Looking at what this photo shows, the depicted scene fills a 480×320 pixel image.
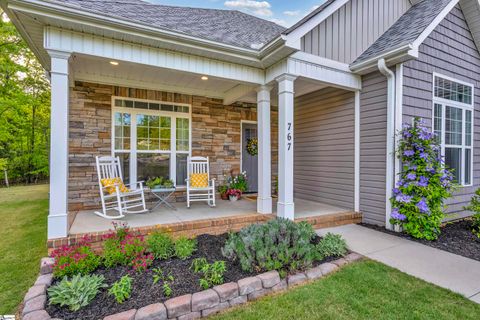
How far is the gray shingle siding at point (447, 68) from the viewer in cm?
429

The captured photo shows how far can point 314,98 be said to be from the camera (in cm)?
561

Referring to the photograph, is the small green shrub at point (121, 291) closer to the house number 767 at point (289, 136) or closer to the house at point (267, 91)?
the house at point (267, 91)

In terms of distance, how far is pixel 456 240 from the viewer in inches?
150

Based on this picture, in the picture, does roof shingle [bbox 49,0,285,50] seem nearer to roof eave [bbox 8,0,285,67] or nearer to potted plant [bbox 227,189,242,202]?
roof eave [bbox 8,0,285,67]

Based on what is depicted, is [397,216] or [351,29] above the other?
[351,29]

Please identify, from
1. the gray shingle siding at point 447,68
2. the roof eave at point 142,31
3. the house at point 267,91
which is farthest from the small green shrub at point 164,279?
the gray shingle siding at point 447,68

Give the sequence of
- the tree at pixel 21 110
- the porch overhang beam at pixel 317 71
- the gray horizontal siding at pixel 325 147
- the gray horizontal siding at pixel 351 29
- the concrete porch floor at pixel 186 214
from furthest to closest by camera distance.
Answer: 1. the tree at pixel 21 110
2. the gray horizontal siding at pixel 325 147
3. the gray horizontal siding at pixel 351 29
4. the porch overhang beam at pixel 317 71
5. the concrete porch floor at pixel 186 214

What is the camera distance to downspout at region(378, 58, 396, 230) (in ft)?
13.4

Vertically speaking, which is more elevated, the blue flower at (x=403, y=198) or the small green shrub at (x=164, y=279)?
the blue flower at (x=403, y=198)

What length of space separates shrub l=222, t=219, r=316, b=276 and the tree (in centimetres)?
1235

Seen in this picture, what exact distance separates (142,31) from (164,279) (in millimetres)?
3054

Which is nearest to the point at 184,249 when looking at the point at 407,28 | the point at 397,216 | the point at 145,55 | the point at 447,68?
the point at 145,55

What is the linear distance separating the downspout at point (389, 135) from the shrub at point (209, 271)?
3.14 metres

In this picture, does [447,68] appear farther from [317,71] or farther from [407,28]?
[317,71]
